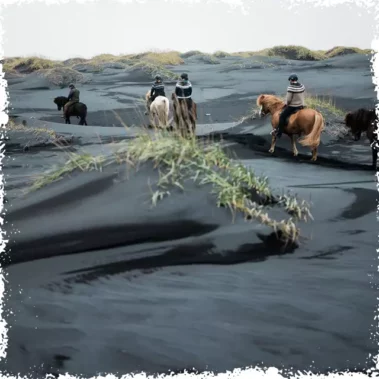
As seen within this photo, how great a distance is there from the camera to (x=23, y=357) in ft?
6.66

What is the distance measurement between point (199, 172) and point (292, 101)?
1136 millimetres

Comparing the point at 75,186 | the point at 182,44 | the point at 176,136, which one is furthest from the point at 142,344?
the point at 182,44

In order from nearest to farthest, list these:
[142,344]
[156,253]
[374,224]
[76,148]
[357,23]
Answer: [142,344]
[156,253]
[374,224]
[76,148]
[357,23]

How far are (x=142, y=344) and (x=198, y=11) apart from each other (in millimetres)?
2227

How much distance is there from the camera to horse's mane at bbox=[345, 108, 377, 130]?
9.37ft

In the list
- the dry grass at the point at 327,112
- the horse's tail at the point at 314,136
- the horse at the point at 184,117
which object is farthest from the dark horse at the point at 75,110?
the horse's tail at the point at 314,136

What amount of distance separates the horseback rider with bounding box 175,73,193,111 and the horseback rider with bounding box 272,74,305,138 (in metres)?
0.68

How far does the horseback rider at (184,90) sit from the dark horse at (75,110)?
2.08 ft

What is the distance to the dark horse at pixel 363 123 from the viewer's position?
9.17ft

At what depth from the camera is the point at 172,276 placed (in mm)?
2125

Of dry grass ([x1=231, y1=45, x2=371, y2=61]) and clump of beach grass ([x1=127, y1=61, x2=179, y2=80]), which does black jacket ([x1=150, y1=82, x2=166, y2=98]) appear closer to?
clump of beach grass ([x1=127, y1=61, x2=179, y2=80])

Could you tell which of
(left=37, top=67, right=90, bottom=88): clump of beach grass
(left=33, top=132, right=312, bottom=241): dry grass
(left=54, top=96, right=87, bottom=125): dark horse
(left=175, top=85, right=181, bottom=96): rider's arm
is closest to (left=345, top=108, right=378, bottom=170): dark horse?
(left=33, top=132, right=312, bottom=241): dry grass

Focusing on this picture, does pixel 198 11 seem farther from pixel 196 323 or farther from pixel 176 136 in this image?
pixel 196 323

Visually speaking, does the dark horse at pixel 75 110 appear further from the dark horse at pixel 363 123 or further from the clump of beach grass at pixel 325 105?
the dark horse at pixel 363 123
